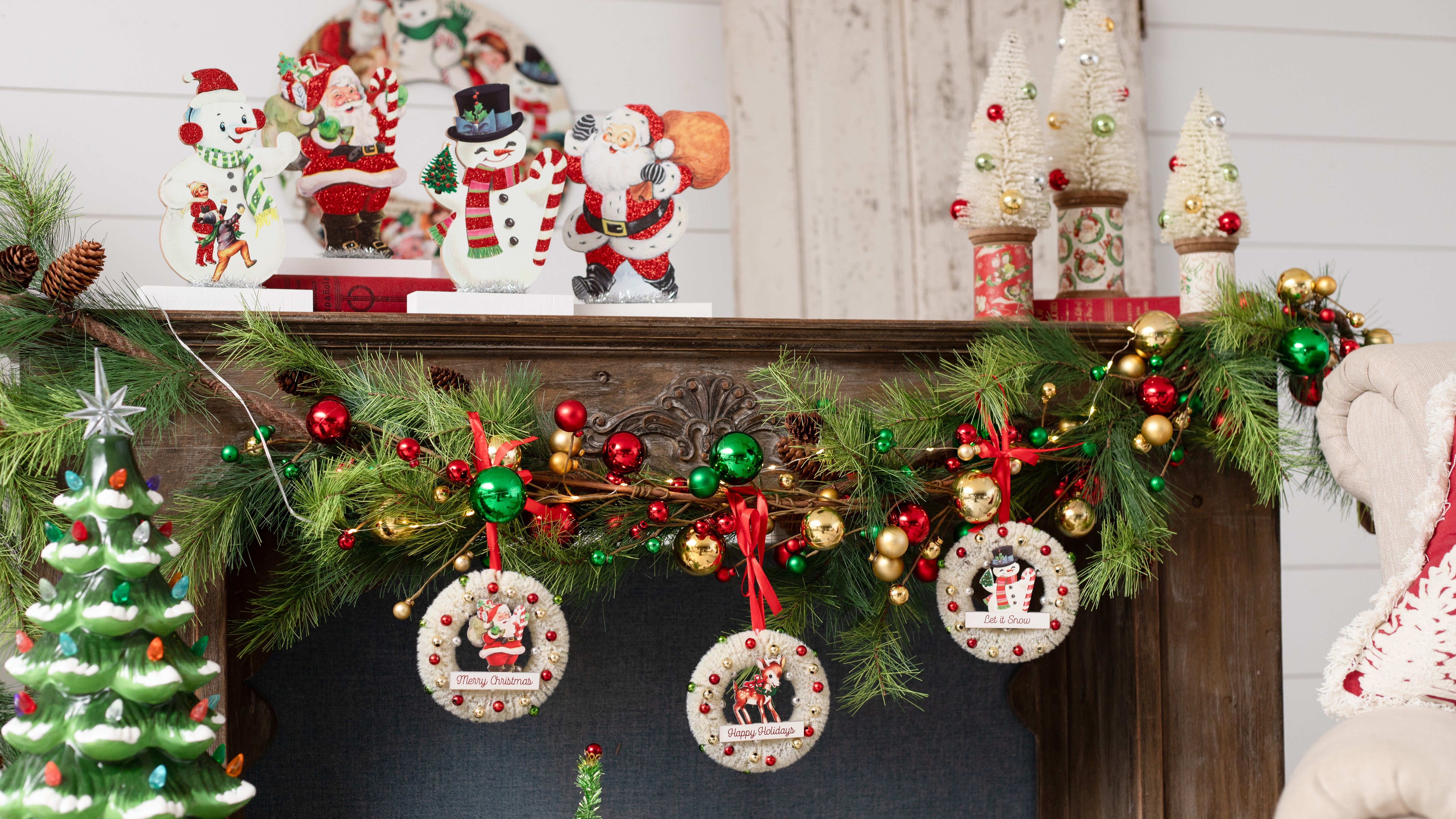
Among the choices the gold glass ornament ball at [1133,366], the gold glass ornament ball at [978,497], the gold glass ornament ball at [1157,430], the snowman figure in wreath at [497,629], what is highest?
the gold glass ornament ball at [1133,366]

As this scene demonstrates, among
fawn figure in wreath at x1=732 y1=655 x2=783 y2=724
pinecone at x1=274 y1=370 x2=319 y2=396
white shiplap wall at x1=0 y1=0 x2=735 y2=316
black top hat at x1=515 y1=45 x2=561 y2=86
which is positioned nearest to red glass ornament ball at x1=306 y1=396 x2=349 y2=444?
pinecone at x1=274 y1=370 x2=319 y2=396

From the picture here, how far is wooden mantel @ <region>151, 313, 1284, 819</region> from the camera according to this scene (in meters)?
1.08

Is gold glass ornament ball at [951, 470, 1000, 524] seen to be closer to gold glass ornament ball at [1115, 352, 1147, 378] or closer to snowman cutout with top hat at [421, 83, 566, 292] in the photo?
gold glass ornament ball at [1115, 352, 1147, 378]

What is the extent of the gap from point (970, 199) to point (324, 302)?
76 cm

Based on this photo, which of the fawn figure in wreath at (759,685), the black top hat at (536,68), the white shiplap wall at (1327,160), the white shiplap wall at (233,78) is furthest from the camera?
the white shiplap wall at (1327,160)

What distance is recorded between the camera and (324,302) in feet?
3.72

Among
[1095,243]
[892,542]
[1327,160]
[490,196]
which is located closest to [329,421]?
[490,196]

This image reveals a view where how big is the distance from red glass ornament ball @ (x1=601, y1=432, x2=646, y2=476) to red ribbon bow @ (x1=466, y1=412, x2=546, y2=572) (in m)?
0.07

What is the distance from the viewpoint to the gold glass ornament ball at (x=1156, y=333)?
3.79 feet

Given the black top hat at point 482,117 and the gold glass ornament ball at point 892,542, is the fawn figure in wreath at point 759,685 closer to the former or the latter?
the gold glass ornament ball at point 892,542

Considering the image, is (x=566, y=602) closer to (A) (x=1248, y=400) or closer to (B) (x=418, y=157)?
(B) (x=418, y=157)

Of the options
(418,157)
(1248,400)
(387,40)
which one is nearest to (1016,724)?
(1248,400)

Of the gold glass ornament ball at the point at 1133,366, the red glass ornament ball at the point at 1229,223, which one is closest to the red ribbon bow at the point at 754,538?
the gold glass ornament ball at the point at 1133,366

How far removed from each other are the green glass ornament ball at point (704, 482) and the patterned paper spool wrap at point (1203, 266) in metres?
0.63
